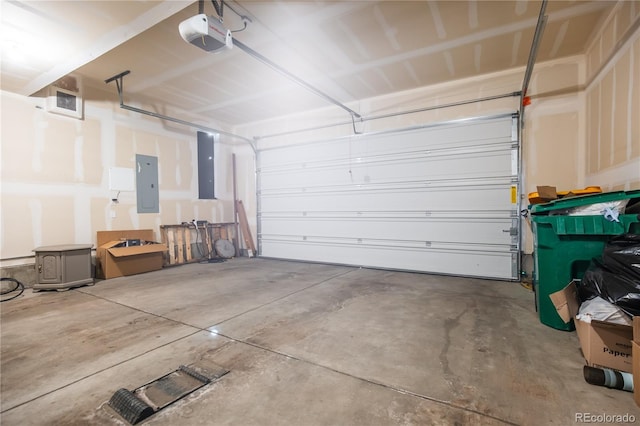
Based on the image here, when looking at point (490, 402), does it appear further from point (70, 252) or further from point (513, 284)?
point (70, 252)

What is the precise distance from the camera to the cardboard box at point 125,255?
4820 millimetres

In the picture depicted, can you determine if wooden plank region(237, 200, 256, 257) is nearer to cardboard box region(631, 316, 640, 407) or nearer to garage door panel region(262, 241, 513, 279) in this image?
garage door panel region(262, 241, 513, 279)

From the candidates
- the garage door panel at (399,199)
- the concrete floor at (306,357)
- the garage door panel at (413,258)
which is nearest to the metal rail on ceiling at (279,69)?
the garage door panel at (399,199)

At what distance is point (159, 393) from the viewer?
1.68 meters

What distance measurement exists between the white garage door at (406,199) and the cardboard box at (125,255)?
8.20ft

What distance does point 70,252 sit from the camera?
4.22 m

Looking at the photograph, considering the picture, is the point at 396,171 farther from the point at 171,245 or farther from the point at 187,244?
the point at 171,245

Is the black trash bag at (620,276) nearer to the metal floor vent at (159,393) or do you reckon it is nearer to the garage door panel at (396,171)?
the metal floor vent at (159,393)

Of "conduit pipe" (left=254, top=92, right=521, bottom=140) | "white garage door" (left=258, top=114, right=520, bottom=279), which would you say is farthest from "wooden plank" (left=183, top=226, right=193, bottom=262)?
"conduit pipe" (left=254, top=92, right=521, bottom=140)

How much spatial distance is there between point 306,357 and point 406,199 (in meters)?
3.77

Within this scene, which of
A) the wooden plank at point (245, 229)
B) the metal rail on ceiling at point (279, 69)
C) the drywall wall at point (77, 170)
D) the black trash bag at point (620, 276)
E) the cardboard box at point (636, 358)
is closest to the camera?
the cardboard box at point (636, 358)

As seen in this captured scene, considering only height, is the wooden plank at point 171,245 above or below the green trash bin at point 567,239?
below

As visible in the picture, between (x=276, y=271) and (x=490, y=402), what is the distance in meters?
4.14

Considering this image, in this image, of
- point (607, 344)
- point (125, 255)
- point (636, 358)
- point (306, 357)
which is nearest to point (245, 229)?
point (125, 255)
